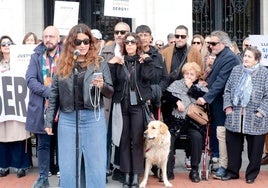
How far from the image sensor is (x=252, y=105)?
23.8 ft

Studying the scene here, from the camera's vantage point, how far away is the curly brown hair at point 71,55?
17.7 feet

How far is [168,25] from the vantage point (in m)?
12.3

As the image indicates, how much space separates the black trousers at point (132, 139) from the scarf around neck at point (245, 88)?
1.41 metres

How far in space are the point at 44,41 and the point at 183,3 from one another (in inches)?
237

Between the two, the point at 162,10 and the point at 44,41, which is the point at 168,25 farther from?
the point at 44,41

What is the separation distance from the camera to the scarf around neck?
7195mm

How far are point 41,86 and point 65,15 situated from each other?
2.89 metres

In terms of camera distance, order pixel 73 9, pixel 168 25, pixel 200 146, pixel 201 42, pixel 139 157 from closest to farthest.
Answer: pixel 139 157 < pixel 200 146 < pixel 73 9 < pixel 201 42 < pixel 168 25

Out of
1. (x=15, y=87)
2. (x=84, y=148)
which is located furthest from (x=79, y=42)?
(x=15, y=87)

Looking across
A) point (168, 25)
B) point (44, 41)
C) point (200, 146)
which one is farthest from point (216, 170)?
point (168, 25)

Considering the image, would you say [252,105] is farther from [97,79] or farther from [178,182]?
[97,79]

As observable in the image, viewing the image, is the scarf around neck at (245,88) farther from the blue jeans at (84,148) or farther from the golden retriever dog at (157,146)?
the blue jeans at (84,148)

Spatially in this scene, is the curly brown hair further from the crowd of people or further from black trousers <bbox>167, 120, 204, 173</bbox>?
black trousers <bbox>167, 120, 204, 173</bbox>

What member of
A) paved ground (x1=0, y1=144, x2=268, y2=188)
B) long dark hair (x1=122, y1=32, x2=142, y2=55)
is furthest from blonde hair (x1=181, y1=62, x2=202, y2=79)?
paved ground (x1=0, y1=144, x2=268, y2=188)
